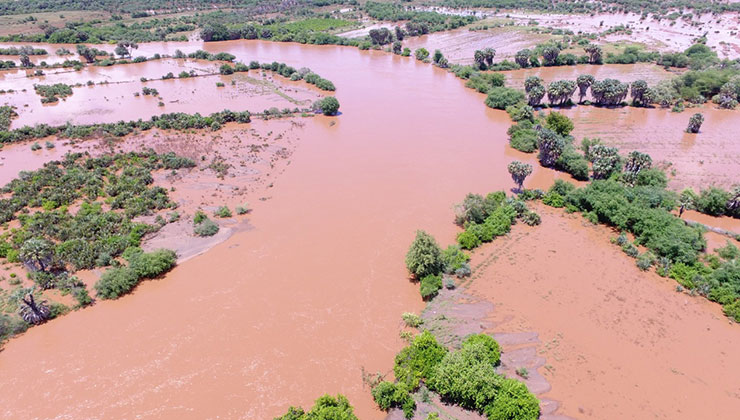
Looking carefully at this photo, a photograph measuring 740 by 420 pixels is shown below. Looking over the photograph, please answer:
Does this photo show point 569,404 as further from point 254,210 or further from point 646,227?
point 254,210

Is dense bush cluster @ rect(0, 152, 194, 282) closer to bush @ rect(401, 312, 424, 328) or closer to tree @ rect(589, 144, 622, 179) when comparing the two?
bush @ rect(401, 312, 424, 328)


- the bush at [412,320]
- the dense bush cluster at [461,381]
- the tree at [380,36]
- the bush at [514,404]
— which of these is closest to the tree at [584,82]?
the tree at [380,36]

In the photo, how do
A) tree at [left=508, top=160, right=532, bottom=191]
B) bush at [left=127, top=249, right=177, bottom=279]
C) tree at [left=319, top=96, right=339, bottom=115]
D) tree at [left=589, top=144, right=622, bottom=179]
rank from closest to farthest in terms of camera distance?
bush at [left=127, top=249, right=177, bottom=279] < tree at [left=508, top=160, right=532, bottom=191] < tree at [left=589, top=144, right=622, bottom=179] < tree at [left=319, top=96, right=339, bottom=115]

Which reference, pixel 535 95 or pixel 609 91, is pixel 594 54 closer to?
pixel 609 91

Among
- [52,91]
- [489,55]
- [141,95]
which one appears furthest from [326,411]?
[489,55]

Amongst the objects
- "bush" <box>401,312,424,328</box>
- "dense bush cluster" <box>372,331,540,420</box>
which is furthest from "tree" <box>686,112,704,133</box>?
"bush" <box>401,312,424,328</box>

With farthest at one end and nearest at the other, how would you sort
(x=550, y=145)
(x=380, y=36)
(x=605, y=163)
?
1. (x=380, y=36)
2. (x=550, y=145)
3. (x=605, y=163)

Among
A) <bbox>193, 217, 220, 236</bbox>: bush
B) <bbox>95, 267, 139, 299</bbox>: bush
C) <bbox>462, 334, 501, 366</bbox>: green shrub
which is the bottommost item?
<bbox>462, 334, 501, 366</bbox>: green shrub
